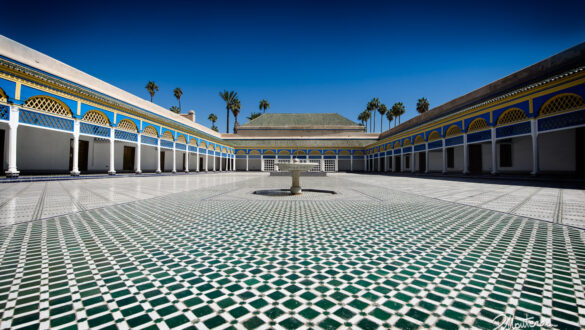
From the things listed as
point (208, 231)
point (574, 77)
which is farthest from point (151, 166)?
point (574, 77)

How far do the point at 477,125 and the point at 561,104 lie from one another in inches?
185

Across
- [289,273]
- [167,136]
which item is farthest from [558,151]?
[167,136]

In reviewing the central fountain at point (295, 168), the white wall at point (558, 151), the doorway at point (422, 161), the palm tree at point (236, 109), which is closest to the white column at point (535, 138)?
the white wall at point (558, 151)

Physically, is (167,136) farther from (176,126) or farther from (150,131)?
(150,131)

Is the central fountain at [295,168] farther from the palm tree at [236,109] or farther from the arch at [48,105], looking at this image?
the palm tree at [236,109]

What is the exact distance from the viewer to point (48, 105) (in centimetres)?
1220

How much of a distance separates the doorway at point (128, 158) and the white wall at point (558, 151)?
32.9 m

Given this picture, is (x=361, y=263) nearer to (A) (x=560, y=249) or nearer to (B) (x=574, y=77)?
(A) (x=560, y=249)

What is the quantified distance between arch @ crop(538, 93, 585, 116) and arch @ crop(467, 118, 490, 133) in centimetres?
305

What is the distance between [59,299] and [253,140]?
42.0 metres

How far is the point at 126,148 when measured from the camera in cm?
2345

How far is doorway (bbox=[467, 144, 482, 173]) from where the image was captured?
20.1 meters

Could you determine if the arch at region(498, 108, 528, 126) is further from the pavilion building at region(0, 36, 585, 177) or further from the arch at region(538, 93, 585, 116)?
the arch at region(538, 93, 585, 116)

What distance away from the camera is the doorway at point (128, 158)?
23422 mm
